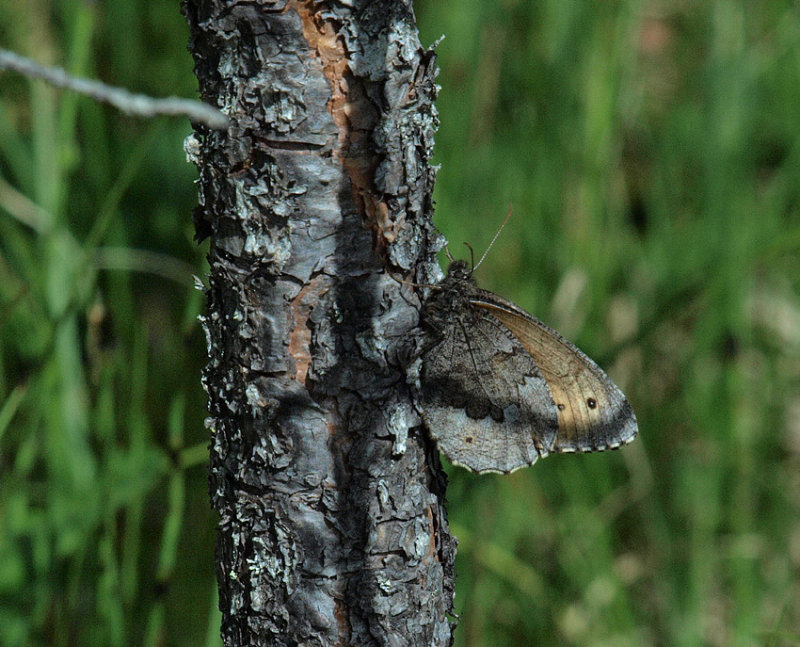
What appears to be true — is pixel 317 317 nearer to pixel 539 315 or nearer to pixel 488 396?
pixel 488 396

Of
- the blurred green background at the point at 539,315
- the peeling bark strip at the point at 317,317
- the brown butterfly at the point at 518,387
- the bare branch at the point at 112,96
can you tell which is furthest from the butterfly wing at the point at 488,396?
the bare branch at the point at 112,96

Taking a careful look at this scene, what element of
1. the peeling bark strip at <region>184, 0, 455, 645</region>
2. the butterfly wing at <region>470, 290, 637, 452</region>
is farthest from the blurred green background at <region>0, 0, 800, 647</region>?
→ the peeling bark strip at <region>184, 0, 455, 645</region>

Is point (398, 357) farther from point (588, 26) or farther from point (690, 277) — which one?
point (690, 277)

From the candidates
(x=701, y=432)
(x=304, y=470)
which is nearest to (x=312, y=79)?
(x=304, y=470)

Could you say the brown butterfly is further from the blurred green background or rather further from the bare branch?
the bare branch

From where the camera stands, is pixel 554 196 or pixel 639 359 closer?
pixel 554 196

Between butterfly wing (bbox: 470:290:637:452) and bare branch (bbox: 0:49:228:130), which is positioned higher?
bare branch (bbox: 0:49:228:130)

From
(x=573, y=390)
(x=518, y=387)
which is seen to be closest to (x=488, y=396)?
(x=518, y=387)
